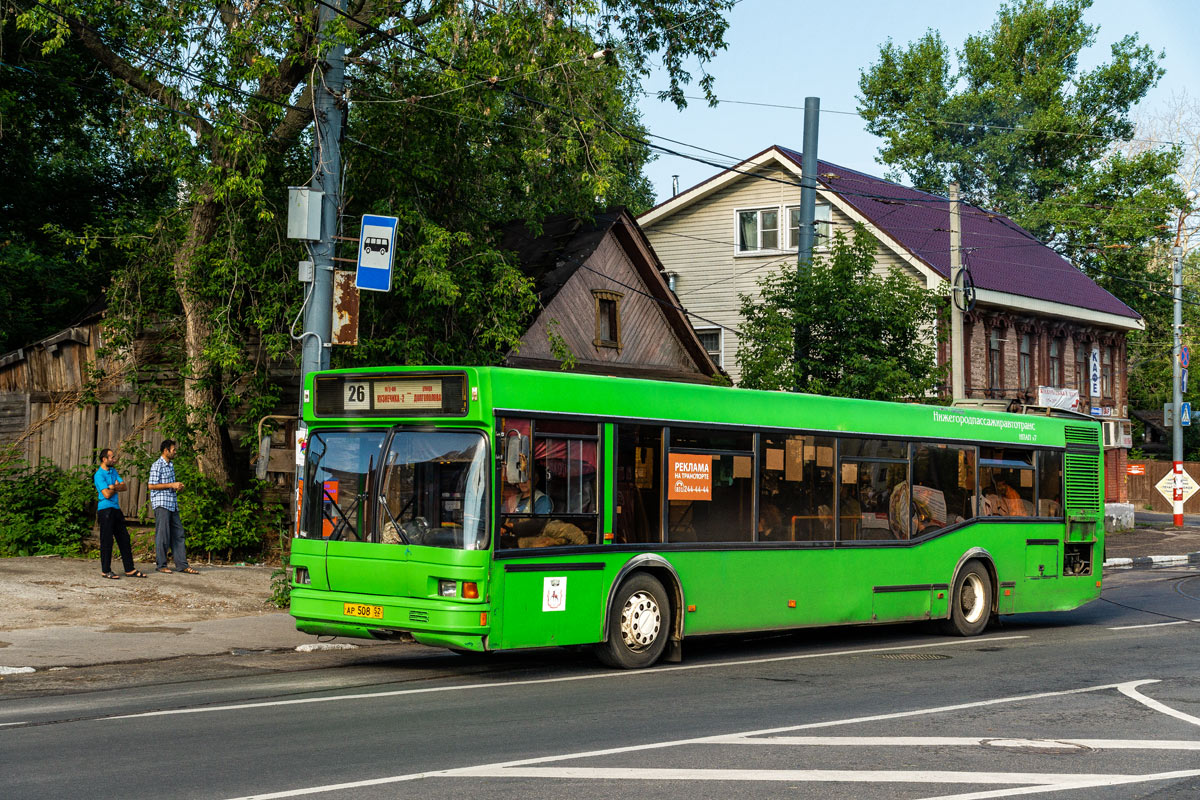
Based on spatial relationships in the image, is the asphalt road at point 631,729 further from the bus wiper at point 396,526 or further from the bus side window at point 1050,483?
the bus side window at point 1050,483

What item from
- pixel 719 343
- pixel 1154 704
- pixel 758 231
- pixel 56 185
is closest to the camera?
pixel 1154 704

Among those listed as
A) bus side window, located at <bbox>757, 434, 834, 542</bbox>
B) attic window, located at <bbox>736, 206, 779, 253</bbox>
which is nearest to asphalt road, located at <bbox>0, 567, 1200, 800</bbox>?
bus side window, located at <bbox>757, 434, 834, 542</bbox>

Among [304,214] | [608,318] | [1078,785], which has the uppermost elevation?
[608,318]

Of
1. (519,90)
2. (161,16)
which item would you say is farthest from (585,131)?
(161,16)

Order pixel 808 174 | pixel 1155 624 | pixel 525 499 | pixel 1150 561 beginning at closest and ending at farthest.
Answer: pixel 525 499 < pixel 1155 624 < pixel 808 174 < pixel 1150 561

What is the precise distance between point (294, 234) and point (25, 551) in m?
9.62

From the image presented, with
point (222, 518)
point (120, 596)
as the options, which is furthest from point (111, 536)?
point (222, 518)

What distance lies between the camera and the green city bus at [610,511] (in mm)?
11070

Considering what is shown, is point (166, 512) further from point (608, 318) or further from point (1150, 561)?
point (1150, 561)

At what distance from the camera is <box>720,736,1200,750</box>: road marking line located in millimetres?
8430

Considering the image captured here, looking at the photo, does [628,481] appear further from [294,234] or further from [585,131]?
[585,131]

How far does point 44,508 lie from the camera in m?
22.2

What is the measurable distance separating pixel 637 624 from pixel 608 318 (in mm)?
18551

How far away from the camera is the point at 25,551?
21641 mm
